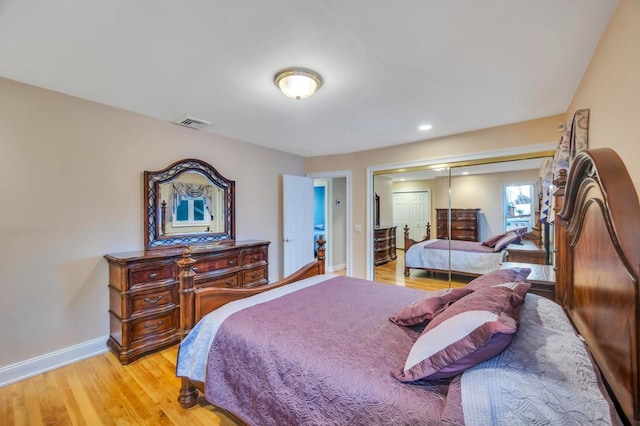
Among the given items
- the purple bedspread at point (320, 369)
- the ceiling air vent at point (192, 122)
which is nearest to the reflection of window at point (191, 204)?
the ceiling air vent at point (192, 122)

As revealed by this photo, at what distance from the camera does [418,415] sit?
37.0 inches

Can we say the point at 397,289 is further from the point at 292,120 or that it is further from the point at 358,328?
the point at 292,120

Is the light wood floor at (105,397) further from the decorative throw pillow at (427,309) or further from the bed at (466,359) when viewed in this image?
the decorative throw pillow at (427,309)

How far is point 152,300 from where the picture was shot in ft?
8.77

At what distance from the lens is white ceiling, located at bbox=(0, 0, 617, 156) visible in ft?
4.79

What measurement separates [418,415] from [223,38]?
2.17 m

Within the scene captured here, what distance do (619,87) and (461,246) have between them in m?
2.63

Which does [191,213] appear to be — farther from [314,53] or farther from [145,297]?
[314,53]

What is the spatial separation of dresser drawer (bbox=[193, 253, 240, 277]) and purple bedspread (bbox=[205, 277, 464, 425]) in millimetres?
1492

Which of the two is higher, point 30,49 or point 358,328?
point 30,49

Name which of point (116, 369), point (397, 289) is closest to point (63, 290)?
point (116, 369)

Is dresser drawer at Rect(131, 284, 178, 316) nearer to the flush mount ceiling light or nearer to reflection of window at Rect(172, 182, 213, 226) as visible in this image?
reflection of window at Rect(172, 182, 213, 226)

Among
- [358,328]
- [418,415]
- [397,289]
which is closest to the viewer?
[418,415]

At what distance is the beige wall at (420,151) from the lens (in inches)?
121
